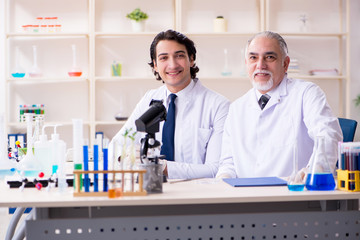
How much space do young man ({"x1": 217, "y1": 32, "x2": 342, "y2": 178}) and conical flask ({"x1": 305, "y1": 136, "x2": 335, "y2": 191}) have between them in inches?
22.0

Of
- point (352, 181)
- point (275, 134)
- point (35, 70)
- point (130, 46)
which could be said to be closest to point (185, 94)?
point (275, 134)

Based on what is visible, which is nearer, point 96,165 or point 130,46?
point 96,165

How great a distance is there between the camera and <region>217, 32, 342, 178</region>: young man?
247 cm

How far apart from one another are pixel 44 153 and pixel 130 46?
3.09 metres

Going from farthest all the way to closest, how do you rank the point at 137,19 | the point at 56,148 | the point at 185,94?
the point at 137,19 → the point at 185,94 → the point at 56,148

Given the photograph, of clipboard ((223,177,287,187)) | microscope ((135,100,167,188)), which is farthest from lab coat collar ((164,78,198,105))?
clipboard ((223,177,287,187))

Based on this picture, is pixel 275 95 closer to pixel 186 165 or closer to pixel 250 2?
pixel 186 165

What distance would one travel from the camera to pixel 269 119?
2531mm

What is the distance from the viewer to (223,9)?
514 centimetres

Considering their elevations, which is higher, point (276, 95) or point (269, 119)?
point (276, 95)

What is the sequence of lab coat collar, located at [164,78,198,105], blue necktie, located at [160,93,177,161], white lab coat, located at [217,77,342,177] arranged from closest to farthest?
white lab coat, located at [217,77,342,177] < blue necktie, located at [160,93,177,161] < lab coat collar, located at [164,78,198,105]

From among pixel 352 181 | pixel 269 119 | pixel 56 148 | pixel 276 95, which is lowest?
pixel 352 181

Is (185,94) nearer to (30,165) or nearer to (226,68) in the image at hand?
(30,165)

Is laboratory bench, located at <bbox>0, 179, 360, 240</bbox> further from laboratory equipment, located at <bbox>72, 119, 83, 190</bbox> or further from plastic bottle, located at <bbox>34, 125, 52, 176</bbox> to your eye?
plastic bottle, located at <bbox>34, 125, 52, 176</bbox>
